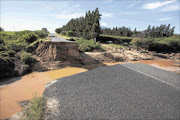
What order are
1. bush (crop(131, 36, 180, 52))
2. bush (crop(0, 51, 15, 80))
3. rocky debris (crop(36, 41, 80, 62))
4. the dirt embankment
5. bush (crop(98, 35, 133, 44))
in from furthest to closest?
1. bush (crop(98, 35, 133, 44))
2. bush (crop(131, 36, 180, 52))
3. rocky debris (crop(36, 41, 80, 62))
4. the dirt embankment
5. bush (crop(0, 51, 15, 80))

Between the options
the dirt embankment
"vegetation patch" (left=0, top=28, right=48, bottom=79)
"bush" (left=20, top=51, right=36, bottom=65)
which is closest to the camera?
"vegetation patch" (left=0, top=28, right=48, bottom=79)

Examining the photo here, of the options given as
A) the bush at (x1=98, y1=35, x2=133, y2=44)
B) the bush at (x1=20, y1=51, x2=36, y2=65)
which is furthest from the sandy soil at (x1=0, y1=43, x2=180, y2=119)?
the bush at (x1=98, y1=35, x2=133, y2=44)

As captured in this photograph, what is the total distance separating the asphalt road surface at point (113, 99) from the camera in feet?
18.0

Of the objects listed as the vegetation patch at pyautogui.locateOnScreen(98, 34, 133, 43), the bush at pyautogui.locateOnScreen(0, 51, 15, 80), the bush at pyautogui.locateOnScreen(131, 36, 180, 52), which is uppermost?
the vegetation patch at pyautogui.locateOnScreen(98, 34, 133, 43)

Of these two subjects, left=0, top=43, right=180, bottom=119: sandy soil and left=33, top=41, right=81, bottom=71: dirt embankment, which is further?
left=33, top=41, right=81, bottom=71: dirt embankment

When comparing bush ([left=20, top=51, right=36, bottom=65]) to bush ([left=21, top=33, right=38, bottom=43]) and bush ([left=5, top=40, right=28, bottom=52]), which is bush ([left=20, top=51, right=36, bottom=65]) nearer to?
bush ([left=5, top=40, right=28, bottom=52])

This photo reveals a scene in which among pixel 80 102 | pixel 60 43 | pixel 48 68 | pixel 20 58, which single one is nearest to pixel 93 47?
pixel 60 43

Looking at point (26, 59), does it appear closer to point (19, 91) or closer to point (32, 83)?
point (32, 83)

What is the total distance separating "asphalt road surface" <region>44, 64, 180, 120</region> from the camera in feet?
18.0

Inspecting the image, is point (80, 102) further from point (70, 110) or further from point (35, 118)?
point (35, 118)

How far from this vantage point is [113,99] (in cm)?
668

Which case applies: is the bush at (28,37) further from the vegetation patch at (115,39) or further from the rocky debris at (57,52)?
the vegetation patch at (115,39)

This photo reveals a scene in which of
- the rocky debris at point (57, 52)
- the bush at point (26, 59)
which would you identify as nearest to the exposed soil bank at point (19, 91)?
the bush at point (26, 59)

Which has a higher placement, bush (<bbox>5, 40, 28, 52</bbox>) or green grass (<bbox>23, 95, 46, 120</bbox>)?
bush (<bbox>5, 40, 28, 52</bbox>)
